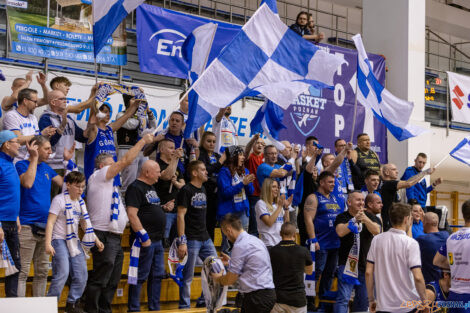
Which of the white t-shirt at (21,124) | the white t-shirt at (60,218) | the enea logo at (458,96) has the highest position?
the enea logo at (458,96)

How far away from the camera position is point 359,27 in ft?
63.0

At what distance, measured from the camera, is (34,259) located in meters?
6.85

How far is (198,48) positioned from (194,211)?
1950 millimetres

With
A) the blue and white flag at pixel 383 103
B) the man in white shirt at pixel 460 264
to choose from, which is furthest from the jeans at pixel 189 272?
the blue and white flag at pixel 383 103

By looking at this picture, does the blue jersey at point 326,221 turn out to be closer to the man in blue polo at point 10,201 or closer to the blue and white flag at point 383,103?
the blue and white flag at point 383,103

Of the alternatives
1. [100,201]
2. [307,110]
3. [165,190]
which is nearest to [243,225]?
[165,190]

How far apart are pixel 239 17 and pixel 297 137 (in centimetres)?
473

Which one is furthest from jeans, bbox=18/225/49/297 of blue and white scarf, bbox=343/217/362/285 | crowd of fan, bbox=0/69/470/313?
blue and white scarf, bbox=343/217/362/285

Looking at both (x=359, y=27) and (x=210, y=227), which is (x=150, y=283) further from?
(x=359, y=27)

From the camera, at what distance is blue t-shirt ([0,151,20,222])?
6.31 m

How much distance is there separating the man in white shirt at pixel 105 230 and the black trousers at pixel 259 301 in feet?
5.15

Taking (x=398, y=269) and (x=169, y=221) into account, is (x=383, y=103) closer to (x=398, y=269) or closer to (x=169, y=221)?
(x=169, y=221)

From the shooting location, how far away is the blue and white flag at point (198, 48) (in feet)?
25.8

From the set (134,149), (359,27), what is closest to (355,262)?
(134,149)
